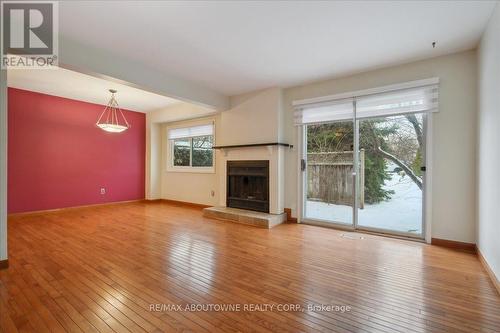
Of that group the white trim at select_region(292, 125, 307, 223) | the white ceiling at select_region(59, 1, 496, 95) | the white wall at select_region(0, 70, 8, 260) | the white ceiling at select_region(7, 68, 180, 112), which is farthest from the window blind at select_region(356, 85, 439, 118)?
the white wall at select_region(0, 70, 8, 260)

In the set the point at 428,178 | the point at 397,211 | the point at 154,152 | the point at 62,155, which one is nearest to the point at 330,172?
the point at 397,211

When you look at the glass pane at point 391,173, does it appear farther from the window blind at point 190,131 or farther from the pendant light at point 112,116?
the pendant light at point 112,116

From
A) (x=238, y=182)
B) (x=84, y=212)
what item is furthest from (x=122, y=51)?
(x=84, y=212)

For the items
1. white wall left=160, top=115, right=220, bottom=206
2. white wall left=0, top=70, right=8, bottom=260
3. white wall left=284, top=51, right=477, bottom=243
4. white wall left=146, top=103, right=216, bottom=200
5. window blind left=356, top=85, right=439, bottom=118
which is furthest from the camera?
white wall left=146, top=103, right=216, bottom=200

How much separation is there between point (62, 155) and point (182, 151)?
2663 millimetres

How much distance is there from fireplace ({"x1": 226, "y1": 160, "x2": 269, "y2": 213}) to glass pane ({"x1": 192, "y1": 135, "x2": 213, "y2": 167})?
3.04ft

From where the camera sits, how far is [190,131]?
20.4 ft

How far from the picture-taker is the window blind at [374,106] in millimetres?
3248

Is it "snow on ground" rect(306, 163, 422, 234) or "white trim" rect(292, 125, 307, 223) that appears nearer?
"snow on ground" rect(306, 163, 422, 234)

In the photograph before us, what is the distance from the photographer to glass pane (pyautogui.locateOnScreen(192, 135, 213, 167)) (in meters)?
5.84

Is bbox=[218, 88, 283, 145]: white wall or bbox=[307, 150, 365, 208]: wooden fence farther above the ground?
bbox=[218, 88, 283, 145]: white wall

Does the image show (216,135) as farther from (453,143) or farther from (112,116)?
(453,143)

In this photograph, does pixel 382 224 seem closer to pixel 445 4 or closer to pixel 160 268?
pixel 445 4

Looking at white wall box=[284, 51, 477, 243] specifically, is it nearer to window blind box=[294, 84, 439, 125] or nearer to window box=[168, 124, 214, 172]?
window blind box=[294, 84, 439, 125]
